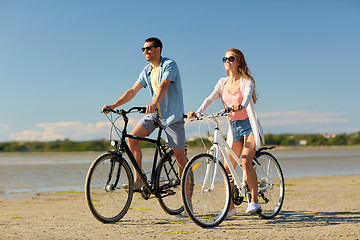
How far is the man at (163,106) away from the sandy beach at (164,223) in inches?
29.6

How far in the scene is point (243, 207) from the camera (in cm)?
700

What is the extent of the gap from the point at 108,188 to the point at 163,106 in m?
1.28

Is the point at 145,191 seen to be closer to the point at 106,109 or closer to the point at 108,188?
the point at 108,188

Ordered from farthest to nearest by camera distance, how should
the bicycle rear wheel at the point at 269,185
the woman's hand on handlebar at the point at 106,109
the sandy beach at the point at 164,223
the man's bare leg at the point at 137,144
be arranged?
the bicycle rear wheel at the point at 269,185, the man's bare leg at the point at 137,144, the woman's hand on handlebar at the point at 106,109, the sandy beach at the point at 164,223

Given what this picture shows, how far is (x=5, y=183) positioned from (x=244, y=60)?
8.13 metres

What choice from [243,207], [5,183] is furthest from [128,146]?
[5,183]

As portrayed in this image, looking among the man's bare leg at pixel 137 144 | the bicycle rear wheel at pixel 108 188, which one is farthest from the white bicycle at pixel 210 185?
the bicycle rear wheel at pixel 108 188

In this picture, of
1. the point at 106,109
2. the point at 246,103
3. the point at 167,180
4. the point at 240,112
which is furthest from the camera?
the point at 167,180

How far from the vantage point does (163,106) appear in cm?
575

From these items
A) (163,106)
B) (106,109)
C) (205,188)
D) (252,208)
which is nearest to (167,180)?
(205,188)

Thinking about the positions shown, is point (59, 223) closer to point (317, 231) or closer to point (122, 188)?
point (122, 188)

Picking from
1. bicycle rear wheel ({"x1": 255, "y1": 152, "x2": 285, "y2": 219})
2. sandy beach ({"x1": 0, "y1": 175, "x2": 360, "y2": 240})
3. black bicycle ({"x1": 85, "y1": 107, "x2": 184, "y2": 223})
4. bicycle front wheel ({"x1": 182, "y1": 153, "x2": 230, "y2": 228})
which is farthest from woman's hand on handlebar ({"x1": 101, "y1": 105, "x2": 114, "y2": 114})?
bicycle rear wheel ({"x1": 255, "y1": 152, "x2": 285, "y2": 219})

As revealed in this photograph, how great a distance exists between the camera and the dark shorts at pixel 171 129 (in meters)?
5.79

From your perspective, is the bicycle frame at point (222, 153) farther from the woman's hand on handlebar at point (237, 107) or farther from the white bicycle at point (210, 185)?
the woman's hand on handlebar at point (237, 107)
